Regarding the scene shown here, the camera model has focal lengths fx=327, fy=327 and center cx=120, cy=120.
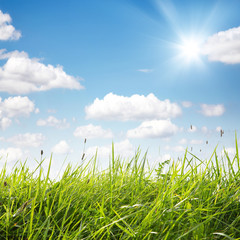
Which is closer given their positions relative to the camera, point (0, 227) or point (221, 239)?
point (221, 239)

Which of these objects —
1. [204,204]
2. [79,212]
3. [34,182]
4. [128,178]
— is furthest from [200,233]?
[34,182]

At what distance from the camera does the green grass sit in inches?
111

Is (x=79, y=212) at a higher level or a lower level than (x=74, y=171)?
lower

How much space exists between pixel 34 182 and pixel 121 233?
1.69m

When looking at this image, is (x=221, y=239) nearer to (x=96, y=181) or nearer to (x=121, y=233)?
(x=121, y=233)

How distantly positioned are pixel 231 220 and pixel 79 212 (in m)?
1.50

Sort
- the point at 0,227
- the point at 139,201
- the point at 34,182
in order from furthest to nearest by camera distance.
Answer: the point at 34,182 < the point at 139,201 < the point at 0,227

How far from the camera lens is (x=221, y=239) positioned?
285cm

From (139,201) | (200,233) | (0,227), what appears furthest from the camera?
(139,201)

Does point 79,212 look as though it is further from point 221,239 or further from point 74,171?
point 221,239

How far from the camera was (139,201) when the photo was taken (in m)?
3.54

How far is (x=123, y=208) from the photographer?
3332mm

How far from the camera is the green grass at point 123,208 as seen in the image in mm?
2830

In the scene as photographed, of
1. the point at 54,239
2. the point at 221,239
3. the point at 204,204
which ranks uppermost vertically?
the point at 204,204
